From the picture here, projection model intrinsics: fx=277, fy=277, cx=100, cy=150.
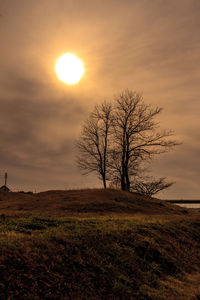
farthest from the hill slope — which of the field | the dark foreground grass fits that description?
the dark foreground grass

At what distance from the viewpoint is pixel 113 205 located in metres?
22.8

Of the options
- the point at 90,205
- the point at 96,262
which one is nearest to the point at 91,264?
the point at 96,262

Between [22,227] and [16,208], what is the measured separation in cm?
1080

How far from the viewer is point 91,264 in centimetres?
844

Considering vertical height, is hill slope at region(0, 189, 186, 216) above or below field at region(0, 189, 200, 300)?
above

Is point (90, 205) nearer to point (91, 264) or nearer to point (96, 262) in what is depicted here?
point (96, 262)

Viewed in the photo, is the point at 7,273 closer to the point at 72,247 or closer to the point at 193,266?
the point at 72,247

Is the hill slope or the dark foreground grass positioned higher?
the hill slope

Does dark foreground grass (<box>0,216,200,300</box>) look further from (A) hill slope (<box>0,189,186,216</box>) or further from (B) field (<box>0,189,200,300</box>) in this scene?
(A) hill slope (<box>0,189,186,216</box>)

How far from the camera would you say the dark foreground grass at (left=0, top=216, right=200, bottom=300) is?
268 inches

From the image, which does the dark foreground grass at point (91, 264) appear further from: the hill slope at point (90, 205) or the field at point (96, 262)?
the hill slope at point (90, 205)

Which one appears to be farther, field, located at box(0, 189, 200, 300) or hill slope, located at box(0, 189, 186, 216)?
hill slope, located at box(0, 189, 186, 216)

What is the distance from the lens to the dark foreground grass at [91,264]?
268 inches

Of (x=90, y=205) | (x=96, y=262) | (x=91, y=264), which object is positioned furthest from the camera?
(x=90, y=205)
